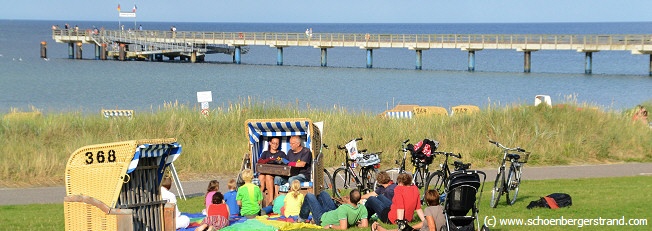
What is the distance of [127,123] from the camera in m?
23.2

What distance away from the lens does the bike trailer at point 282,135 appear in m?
16.2

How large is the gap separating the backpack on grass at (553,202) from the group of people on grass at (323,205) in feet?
6.01

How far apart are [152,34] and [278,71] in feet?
38.9

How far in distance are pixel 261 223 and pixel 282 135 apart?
3.60 m

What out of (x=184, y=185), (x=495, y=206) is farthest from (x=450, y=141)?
(x=495, y=206)

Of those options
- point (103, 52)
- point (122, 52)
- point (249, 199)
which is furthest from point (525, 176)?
point (103, 52)

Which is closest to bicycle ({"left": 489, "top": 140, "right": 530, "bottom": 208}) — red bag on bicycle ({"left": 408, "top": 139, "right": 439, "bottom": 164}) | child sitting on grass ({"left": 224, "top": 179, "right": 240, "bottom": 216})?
red bag on bicycle ({"left": 408, "top": 139, "right": 439, "bottom": 164})

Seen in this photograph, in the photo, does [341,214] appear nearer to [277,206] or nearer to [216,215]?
[216,215]

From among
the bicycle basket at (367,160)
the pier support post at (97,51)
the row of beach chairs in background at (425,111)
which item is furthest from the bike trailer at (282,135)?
the pier support post at (97,51)

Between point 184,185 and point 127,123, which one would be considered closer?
point 184,185

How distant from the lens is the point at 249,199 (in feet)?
47.1

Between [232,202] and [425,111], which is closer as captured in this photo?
[232,202]

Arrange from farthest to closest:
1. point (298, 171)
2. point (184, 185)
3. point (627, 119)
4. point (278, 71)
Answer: point (278, 71), point (627, 119), point (184, 185), point (298, 171)

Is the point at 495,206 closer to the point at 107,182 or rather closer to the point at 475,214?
the point at 475,214
